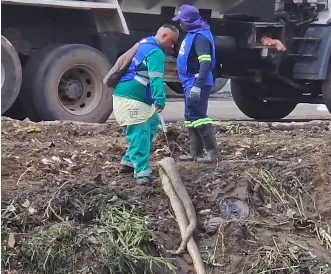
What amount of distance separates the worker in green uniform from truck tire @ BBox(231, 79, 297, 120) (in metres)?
6.60

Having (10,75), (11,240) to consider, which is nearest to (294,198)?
(11,240)

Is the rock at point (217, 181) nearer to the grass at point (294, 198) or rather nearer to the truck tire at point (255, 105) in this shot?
the grass at point (294, 198)

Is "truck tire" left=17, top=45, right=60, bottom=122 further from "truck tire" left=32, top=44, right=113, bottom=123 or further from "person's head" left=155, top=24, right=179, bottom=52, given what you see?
"person's head" left=155, top=24, right=179, bottom=52

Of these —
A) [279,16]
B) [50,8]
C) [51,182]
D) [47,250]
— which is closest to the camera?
[47,250]

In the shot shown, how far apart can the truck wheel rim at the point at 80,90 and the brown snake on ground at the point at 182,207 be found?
3463mm

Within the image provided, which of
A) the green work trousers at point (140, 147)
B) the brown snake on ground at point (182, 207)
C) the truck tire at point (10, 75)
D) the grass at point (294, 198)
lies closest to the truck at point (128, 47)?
the truck tire at point (10, 75)

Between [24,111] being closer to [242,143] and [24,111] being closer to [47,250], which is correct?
[242,143]

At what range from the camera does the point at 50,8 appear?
927 cm

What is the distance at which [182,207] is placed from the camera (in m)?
5.59

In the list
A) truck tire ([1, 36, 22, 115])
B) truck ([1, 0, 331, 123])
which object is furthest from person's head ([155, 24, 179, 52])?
truck tire ([1, 36, 22, 115])

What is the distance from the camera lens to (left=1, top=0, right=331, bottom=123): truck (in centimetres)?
906

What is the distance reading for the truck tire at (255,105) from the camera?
12742 mm

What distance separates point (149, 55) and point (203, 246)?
151 centimetres

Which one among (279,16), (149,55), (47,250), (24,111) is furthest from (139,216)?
(279,16)
